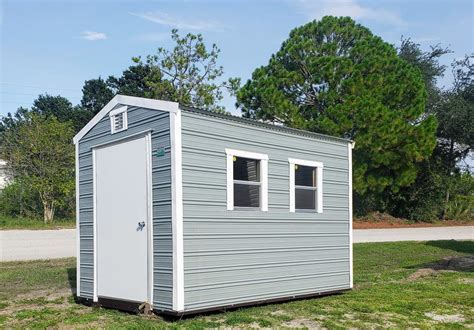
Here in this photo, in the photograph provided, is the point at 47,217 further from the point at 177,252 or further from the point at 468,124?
the point at 468,124

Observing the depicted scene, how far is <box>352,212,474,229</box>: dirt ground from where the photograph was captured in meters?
27.7

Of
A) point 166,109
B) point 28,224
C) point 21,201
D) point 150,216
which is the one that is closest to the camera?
point 166,109

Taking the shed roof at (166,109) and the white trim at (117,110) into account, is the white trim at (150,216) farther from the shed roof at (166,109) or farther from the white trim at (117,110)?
the white trim at (117,110)

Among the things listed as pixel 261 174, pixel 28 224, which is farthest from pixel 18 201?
pixel 261 174

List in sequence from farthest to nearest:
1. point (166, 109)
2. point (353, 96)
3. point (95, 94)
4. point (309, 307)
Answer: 1. point (95, 94)
2. point (353, 96)
3. point (309, 307)
4. point (166, 109)

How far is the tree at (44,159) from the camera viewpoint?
22.3m

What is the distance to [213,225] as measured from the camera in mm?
7457

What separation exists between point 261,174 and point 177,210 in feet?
5.43

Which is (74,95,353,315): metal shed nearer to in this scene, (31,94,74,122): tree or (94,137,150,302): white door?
(94,137,150,302): white door

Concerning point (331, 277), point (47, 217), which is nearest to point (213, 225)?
point (331, 277)

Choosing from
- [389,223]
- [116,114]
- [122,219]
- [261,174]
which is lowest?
[389,223]

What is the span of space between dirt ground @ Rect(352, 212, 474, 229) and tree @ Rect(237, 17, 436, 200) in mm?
2276

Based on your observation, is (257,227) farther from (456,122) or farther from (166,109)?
(456,122)

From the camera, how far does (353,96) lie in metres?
23.2
